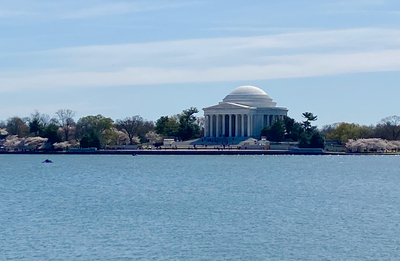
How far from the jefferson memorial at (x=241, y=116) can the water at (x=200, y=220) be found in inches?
2996

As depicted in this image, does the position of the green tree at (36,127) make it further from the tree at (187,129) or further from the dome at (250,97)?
the dome at (250,97)

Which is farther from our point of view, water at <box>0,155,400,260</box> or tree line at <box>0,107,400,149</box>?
tree line at <box>0,107,400,149</box>

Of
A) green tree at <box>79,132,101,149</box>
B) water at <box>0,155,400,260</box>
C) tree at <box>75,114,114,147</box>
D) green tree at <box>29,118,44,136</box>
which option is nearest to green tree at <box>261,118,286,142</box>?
tree at <box>75,114,114,147</box>

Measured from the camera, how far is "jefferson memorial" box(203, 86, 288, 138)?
451ft

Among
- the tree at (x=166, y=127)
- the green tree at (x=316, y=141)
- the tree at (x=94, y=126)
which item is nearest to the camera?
the green tree at (x=316, y=141)

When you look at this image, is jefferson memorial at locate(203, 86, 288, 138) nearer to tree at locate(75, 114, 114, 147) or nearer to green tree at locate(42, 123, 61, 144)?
tree at locate(75, 114, 114, 147)

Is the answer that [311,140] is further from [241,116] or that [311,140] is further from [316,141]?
[241,116]

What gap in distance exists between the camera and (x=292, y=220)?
36.2 meters

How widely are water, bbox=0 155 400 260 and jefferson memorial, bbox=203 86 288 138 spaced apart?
76.1 metres

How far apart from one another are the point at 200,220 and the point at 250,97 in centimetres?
10698

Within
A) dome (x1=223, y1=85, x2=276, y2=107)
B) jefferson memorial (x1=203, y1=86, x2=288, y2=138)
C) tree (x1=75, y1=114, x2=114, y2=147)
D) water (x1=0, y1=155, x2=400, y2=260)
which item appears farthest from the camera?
dome (x1=223, y1=85, x2=276, y2=107)

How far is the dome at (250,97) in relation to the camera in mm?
141875

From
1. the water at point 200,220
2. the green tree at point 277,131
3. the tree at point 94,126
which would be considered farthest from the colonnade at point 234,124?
the water at point 200,220

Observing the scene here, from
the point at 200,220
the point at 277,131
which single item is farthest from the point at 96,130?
the point at 200,220
